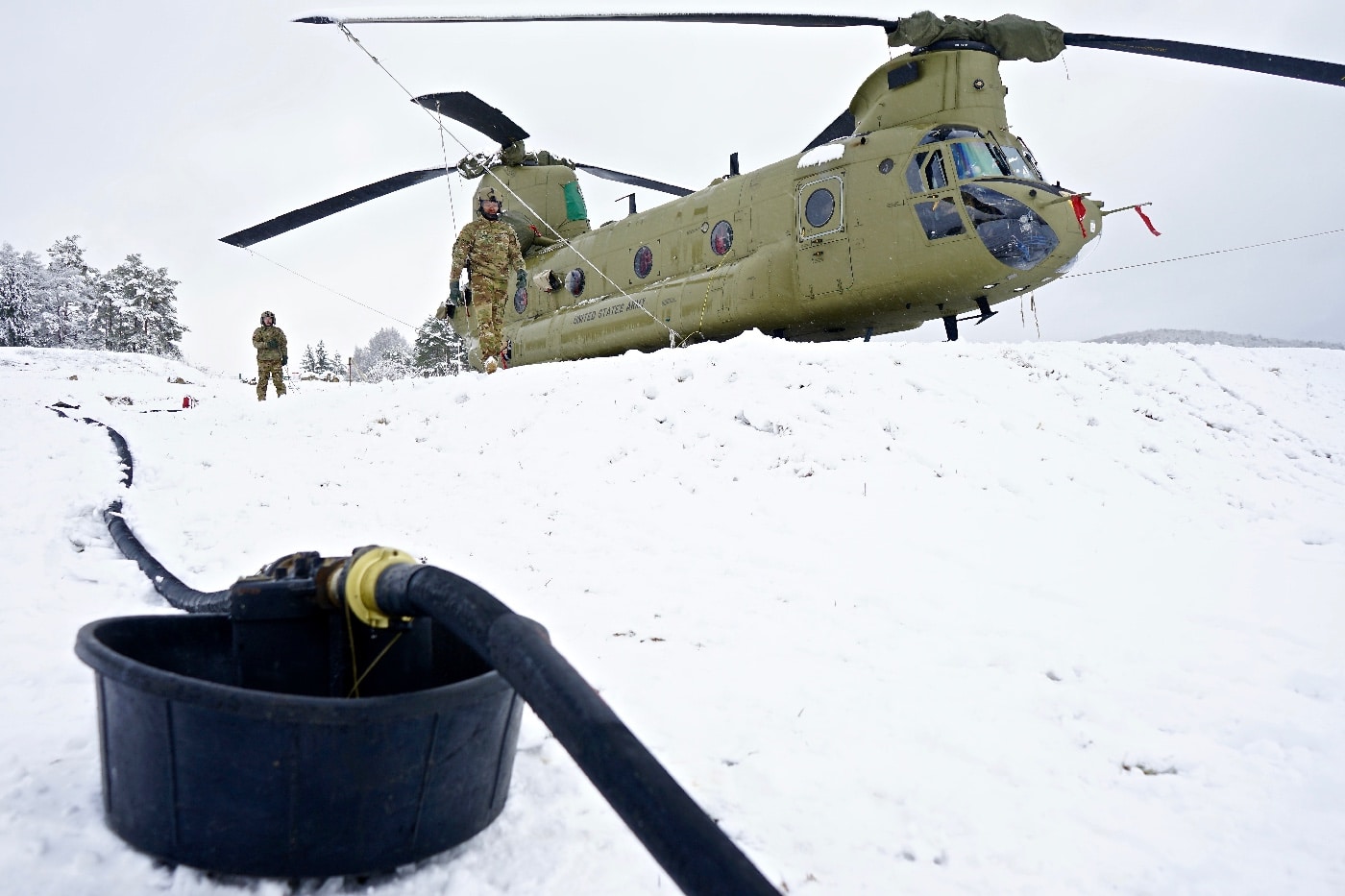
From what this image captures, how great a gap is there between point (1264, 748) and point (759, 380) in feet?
16.5

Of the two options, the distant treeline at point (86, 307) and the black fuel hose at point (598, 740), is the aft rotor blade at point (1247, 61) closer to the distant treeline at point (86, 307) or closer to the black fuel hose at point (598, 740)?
the black fuel hose at point (598, 740)

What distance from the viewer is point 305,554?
206 cm

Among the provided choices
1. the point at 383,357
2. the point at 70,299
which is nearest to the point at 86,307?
the point at 70,299

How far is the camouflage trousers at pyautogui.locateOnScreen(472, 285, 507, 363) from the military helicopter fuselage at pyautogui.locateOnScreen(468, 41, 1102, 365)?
57.5 inches

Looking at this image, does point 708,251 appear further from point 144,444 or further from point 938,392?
point 144,444

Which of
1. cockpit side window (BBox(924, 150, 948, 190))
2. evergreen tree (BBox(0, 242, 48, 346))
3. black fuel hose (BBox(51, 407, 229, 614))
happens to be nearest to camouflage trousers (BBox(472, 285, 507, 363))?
black fuel hose (BBox(51, 407, 229, 614))

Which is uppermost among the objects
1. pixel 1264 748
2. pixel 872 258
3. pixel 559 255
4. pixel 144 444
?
pixel 559 255

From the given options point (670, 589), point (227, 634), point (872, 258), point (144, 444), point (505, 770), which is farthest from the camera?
point (872, 258)

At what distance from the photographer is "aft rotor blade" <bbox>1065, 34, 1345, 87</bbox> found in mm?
7305

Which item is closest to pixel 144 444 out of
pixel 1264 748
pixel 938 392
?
pixel 938 392

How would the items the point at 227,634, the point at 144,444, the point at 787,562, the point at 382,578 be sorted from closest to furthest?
1. the point at 382,578
2. the point at 227,634
3. the point at 787,562
4. the point at 144,444

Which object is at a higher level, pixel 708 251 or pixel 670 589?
pixel 708 251

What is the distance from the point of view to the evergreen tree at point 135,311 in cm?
4603

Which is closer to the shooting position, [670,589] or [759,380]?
[670,589]
